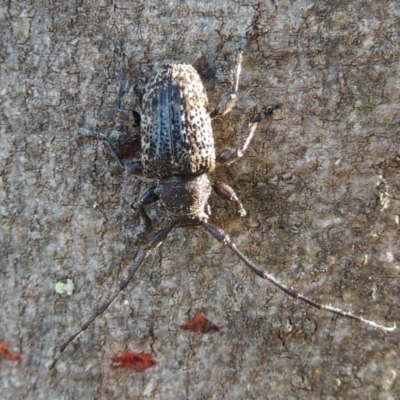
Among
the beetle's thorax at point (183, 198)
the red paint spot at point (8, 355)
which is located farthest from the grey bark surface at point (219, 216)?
the beetle's thorax at point (183, 198)

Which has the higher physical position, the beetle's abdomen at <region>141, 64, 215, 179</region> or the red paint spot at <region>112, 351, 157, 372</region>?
the beetle's abdomen at <region>141, 64, 215, 179</region>

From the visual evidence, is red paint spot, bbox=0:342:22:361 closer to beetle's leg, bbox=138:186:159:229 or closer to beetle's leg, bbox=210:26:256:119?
beetle's leg, bbox=138:186:159:229

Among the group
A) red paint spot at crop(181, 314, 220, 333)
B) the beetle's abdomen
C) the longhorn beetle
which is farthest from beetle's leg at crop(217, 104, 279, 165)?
red paint spot at crop(181, 314, 220, 333)

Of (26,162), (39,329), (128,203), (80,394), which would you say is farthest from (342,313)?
(26,162)

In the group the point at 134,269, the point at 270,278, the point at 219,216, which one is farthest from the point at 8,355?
the point at 270,278

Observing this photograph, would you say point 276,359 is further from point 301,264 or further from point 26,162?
point 26,162

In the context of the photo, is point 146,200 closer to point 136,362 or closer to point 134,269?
point 134,269
